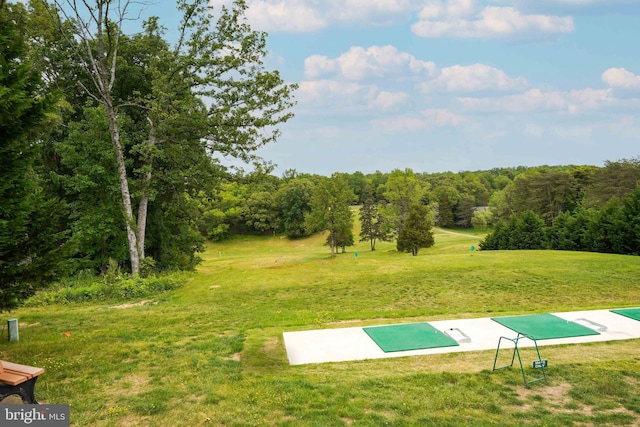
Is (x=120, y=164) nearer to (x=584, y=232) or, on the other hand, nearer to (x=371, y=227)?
(x=584, y=232)

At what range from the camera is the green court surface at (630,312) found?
11117 mm

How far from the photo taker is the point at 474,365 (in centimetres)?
761

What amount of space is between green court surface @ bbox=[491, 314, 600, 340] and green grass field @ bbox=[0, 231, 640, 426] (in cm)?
77

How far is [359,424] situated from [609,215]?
27.2 meters

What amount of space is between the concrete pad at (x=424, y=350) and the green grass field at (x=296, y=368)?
0.37m

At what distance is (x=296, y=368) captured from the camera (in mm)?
7586

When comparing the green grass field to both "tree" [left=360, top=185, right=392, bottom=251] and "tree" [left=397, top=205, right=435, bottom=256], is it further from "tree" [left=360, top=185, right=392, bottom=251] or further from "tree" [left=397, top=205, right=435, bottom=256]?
"tree" [left=360, top=185, right=392, bottom=251]

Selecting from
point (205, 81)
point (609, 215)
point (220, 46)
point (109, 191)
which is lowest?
point (609, 215)

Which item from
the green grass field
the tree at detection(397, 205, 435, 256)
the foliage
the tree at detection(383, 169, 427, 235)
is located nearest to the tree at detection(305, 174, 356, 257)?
the tree at detection(397, 205, 435, 256)

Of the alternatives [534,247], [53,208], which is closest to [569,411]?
[53,208]

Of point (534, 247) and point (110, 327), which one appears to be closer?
point (110, 327)

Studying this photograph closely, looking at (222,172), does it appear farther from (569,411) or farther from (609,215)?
(609,215)

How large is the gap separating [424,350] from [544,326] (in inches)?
151

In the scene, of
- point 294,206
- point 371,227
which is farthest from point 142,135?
point 294,206
